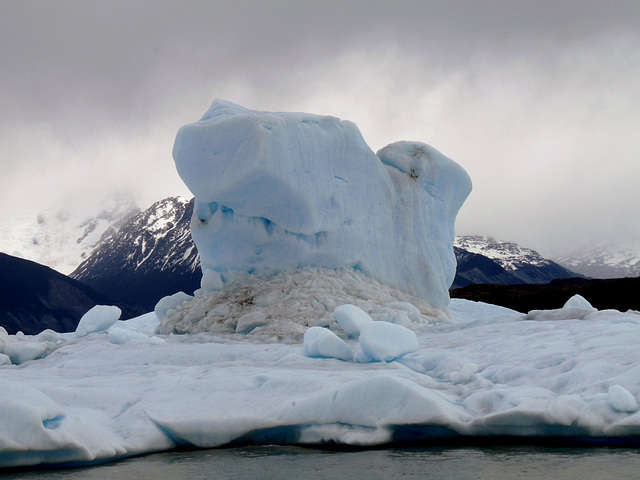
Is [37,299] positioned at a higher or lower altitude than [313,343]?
higher

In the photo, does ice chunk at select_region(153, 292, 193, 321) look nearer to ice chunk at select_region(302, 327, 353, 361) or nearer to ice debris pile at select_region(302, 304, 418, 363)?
ice debris pile at select_region(302, 304, 418, 363)

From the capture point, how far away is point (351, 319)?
1075cm

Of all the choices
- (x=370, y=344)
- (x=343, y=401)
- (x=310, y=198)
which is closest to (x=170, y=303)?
(x=310, y=198)

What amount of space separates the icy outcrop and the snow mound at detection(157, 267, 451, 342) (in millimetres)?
375

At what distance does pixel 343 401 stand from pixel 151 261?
8700 centimetres

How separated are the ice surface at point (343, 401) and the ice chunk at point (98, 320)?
5.19 meters

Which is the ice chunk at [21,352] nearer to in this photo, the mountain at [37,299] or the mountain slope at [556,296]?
the mountain slope at [556,296]

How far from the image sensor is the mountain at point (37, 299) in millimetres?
56125

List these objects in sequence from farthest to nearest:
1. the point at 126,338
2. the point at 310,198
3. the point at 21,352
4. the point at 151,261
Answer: the point at 151,261 < the point at 310,198 < the point at 126,338 < the point at 21,352

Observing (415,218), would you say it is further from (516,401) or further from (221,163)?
(516,401)

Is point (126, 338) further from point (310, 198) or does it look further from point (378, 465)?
point (378, 465)

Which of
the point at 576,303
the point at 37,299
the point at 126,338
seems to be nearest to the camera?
the point at 126,338

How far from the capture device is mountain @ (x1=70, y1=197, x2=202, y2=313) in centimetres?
8050

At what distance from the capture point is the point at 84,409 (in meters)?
6.05
